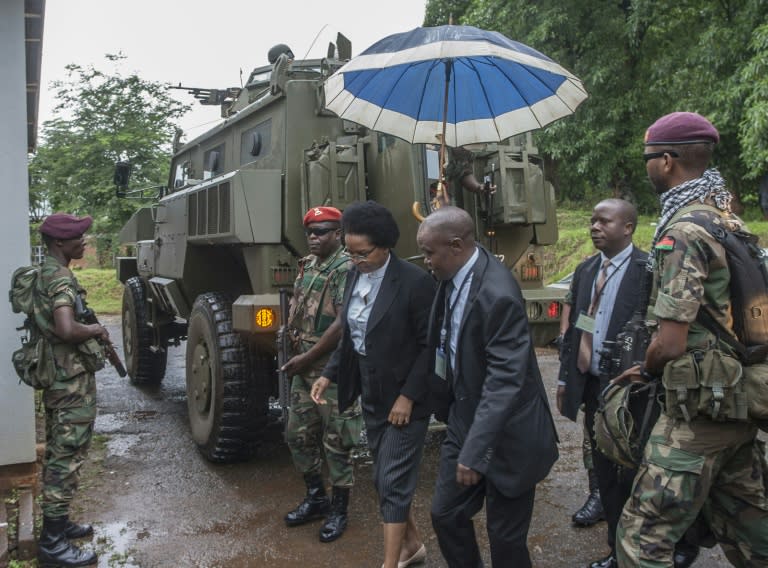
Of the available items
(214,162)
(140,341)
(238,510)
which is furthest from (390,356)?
(140,341)

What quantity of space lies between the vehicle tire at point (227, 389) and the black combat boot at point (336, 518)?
115 cm

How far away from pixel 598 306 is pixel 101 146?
16.0m

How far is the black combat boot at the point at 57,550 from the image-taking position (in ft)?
12.7

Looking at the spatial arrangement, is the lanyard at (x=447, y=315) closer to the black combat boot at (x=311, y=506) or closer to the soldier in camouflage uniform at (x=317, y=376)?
the soldier in camouflage uniform at (x=317, y=376)

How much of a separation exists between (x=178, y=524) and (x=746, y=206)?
1868 cm

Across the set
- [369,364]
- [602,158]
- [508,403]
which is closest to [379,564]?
[369,364]

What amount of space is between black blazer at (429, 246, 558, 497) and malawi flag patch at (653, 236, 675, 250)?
0.51m

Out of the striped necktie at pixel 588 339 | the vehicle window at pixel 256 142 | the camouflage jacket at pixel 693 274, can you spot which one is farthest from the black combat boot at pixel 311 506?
the camouflage jacket at pixel 693 274

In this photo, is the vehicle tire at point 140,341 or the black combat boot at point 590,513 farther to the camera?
the vehicle tire at point 140,341

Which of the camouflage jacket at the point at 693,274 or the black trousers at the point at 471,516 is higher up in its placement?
the camouflage jacket at the point at 693,274

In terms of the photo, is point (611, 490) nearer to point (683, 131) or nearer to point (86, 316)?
point (683, 131)

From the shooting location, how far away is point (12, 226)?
4.76m

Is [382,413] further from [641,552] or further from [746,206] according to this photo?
[746,206]

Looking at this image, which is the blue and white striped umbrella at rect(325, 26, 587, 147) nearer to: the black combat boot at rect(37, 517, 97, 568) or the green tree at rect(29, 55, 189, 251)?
the black combat boot at rect(37, 517, 97, 568)
